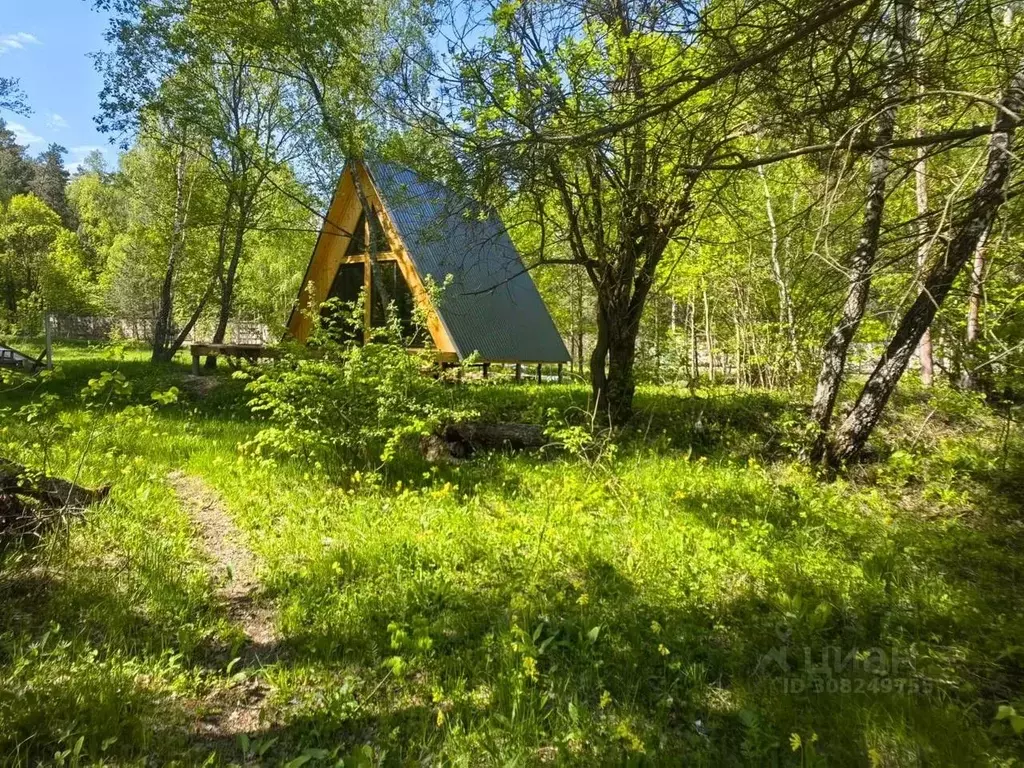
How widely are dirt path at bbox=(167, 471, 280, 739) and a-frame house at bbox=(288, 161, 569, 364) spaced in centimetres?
562

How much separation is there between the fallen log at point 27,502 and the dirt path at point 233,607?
0.85m

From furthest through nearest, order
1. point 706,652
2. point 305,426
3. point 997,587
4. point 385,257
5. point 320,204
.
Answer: point 320,204 < point 385,257 < point 305,426 < point 997,587 < point 706,652

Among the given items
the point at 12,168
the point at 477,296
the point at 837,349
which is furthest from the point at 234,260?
the point at 12,168

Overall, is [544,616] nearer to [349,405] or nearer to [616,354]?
[349,405]

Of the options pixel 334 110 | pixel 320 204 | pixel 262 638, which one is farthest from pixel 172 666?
pixel 320 204

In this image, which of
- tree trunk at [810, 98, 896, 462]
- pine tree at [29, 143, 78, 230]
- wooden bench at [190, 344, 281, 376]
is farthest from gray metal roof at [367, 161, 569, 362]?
pine tree at [29, 143, 78, 230]

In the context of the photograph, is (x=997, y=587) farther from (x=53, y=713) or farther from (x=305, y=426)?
(x=305, y=426)

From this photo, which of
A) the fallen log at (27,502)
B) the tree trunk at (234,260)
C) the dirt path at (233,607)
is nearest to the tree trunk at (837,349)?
the dirt path at (233,607)

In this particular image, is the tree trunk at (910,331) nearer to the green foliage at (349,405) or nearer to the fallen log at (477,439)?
the fallen log at (477,439)

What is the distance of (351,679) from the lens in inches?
94.3

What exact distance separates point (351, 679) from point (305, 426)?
10.2ft

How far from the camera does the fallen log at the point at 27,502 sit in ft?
10.8

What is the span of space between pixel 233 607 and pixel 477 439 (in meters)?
3.75

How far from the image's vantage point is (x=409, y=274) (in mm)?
11141
